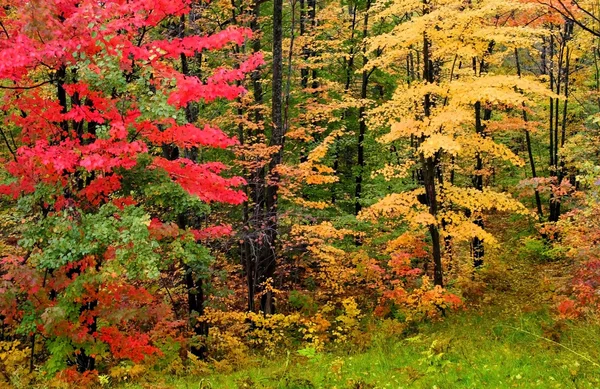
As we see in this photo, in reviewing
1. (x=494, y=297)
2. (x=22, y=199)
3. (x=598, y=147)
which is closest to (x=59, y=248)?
(x=22, y=199)

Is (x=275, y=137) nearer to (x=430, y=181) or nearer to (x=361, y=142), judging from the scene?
(x=430, y=181)

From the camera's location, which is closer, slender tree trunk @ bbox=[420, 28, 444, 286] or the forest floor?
the forest floor

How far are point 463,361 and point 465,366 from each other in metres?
0.31

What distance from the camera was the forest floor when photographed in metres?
5.58

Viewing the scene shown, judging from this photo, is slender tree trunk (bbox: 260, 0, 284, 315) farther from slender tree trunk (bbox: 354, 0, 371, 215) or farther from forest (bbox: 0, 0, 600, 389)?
slender tree trunk (bbox: 354, 0, 371, 215)

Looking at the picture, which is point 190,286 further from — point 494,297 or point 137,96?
point 494,297

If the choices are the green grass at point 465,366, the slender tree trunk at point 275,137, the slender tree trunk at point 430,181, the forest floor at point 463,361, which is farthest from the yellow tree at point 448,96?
the green grass at point 465,366

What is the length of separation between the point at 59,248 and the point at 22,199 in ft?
4.45

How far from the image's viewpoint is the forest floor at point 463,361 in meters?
5.58

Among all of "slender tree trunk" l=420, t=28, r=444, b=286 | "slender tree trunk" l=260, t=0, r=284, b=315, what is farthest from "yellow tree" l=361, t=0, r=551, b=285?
"slender tree trunk" l=260, t=0, r=284, b=315

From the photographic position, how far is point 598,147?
646 inches

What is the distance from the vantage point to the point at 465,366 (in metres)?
6.28

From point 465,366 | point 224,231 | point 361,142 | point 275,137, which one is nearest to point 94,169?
point 224,231

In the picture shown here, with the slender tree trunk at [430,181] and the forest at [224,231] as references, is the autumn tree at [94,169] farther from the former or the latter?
the slender tree trunk at [430,181]
